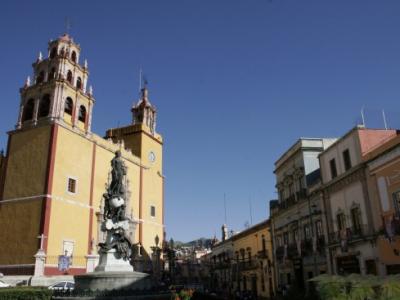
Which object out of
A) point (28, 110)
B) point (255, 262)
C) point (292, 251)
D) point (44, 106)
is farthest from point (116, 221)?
point (255, 262)

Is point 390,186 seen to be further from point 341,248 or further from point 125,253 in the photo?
point 125,253

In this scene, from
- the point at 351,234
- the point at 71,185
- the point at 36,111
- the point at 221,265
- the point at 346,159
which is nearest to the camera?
→ the point at 351,234

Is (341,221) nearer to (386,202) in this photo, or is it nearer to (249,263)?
(386,202)

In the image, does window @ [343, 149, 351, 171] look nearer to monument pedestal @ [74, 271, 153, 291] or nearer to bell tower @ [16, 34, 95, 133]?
monument pedestal @ [74, 271, 153, 291]

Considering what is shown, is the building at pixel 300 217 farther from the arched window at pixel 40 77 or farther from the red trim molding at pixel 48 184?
the arched window at pixel 40 77

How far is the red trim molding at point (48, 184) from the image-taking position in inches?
1089

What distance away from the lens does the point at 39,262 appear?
86.5 feet

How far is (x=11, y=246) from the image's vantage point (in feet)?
92.9

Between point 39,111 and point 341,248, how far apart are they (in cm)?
2584

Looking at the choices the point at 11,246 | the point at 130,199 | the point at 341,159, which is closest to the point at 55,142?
the point at 11,246

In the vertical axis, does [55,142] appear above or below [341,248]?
above

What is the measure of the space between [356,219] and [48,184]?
70.0 feet

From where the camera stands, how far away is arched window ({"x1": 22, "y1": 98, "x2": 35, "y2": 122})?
111ft

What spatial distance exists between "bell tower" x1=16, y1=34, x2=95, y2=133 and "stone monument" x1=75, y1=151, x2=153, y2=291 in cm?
1814
